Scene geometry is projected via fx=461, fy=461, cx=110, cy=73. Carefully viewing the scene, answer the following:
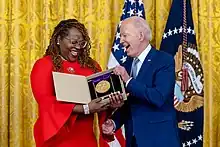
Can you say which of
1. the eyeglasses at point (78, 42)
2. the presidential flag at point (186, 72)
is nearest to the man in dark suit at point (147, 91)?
the eyeglasses at point (78, 42)

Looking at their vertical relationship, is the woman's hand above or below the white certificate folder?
below

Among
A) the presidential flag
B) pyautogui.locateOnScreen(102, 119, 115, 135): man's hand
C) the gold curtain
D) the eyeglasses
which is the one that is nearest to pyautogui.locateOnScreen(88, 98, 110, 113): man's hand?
pyautogui.locateOnScreen(102, 119, 115, 135): man's hand

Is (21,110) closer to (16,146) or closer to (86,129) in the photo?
(16,146)

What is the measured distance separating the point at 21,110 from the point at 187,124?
1490 millimetres

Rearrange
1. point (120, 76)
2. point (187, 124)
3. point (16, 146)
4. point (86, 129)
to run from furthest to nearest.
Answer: point (16, 146), point (187, 124), point (86, 129), point (120, 76)

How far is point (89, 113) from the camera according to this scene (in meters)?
2.68

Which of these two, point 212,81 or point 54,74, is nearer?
point 54,74

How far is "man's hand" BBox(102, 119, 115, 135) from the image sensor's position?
279cm

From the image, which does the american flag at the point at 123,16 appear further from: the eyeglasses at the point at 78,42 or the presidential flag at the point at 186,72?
the eyeglasses at the point at 78,42

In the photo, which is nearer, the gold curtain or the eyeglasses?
the eyeglasses

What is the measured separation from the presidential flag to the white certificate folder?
1300mm

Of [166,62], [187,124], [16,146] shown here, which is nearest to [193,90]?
[187,124]

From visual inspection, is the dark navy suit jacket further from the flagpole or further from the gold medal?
the flagpole

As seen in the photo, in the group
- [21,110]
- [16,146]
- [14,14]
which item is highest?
[14,14]
